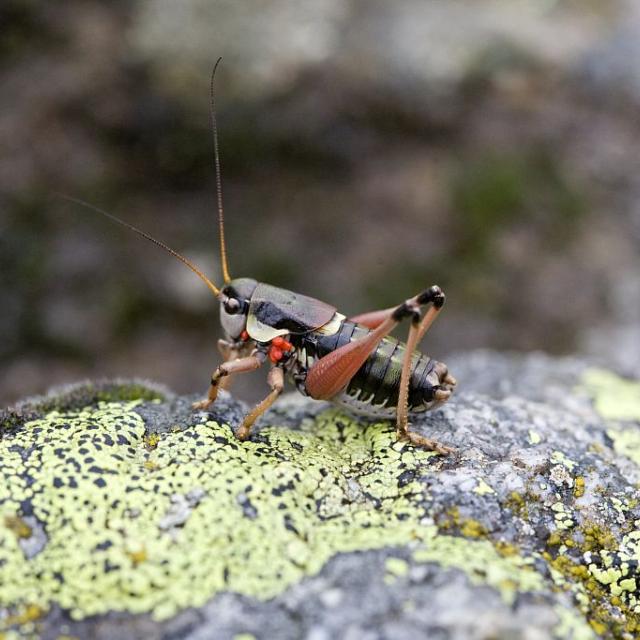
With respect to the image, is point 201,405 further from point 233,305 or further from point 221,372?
point 233,305

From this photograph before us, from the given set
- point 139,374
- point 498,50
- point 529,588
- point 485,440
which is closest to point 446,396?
point 485,440

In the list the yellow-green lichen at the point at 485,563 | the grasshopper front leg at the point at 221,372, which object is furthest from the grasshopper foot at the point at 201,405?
the yellow-green lichen at the point at 485,563

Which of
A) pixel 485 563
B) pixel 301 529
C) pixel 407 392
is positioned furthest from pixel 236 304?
pixel 485 563

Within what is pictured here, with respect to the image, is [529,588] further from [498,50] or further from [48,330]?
[498,50]

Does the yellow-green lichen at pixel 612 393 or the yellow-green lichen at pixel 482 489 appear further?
the yellow-green lichen at pixel 612 393

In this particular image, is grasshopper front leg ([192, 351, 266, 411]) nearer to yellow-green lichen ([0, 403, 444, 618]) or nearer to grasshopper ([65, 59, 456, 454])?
grasshopper ([65, 59, 456, 454])

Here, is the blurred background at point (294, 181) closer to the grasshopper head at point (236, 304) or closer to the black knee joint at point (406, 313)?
the grasshopper head at point (236, 304)
